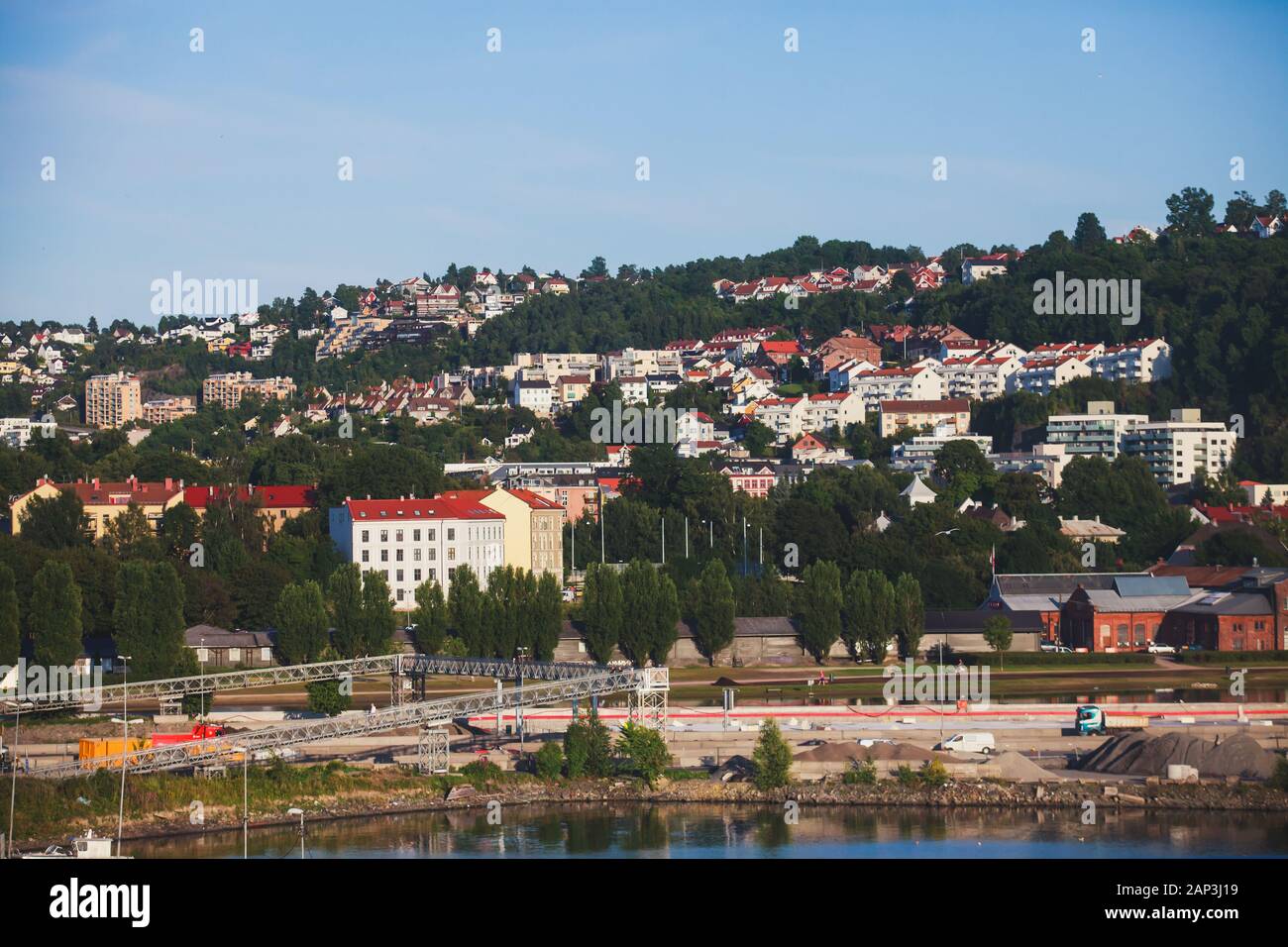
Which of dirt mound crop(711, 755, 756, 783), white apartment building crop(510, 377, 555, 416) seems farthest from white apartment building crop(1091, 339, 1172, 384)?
dirt mound crop(711, 755, 756, 783)

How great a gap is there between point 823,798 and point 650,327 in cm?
12157

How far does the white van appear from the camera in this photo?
30.9m

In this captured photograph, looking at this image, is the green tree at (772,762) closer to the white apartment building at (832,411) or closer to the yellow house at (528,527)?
the yellow house at (528,527)

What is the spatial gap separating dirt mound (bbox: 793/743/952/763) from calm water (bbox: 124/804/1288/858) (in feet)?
5.64

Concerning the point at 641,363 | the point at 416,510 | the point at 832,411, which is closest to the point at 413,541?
the point at 416,510

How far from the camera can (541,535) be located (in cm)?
6538

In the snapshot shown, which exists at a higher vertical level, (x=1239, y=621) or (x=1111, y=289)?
(x=1111, y=289)

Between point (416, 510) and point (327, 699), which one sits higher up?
point (416, 510)

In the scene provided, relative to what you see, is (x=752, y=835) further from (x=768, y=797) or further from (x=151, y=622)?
(x=151, y=622)

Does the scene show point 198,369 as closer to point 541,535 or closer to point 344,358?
point 344,358

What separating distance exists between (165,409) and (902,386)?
55.6 metres

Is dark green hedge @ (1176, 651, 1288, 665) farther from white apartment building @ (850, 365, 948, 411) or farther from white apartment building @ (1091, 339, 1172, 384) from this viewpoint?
white apartment building @ (850, 365, 948, 411)

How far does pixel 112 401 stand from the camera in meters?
137
